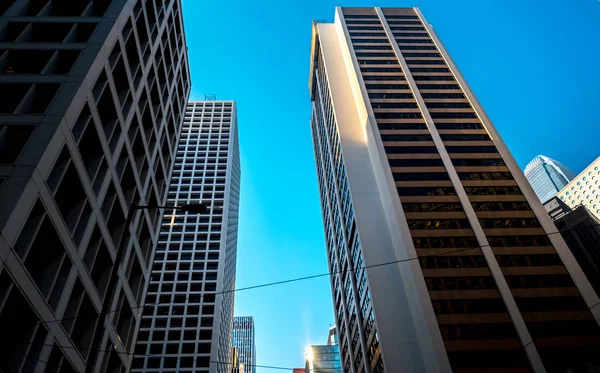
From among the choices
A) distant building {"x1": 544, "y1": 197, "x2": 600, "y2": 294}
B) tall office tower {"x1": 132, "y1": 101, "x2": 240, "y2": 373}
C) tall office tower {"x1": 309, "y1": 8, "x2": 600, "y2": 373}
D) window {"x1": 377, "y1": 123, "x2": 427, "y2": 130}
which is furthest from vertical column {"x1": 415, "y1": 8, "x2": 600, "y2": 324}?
tall office tower {"x1": 132, "y1": 101, "x2": 240, "y2": 373}

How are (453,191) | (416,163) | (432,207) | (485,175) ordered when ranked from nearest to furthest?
1. (432,207)
2. (453,191)
3. (485,175)
4. (416,163)

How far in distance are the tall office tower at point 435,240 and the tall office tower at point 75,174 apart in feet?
98.8

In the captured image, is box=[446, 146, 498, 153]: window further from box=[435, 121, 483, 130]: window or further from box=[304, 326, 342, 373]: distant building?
box=[304, 326, 342, 373]: distant building

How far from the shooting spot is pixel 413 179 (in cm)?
5941

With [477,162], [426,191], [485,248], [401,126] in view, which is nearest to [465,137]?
[477,162]

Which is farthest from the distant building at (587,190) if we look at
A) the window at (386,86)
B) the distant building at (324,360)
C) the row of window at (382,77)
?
the window at (386,86)

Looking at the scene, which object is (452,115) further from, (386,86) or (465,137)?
(386,86)

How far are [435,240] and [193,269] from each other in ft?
174

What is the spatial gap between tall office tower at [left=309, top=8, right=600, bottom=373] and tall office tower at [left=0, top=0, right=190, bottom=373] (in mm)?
30113

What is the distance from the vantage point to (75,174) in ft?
73.0

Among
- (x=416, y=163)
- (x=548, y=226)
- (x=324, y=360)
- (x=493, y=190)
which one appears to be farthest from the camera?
(x=324, y=360)

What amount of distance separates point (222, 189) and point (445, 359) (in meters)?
68.8

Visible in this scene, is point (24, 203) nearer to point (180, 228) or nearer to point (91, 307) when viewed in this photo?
point (91, 307)

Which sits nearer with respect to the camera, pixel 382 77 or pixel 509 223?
pixel 509 223
